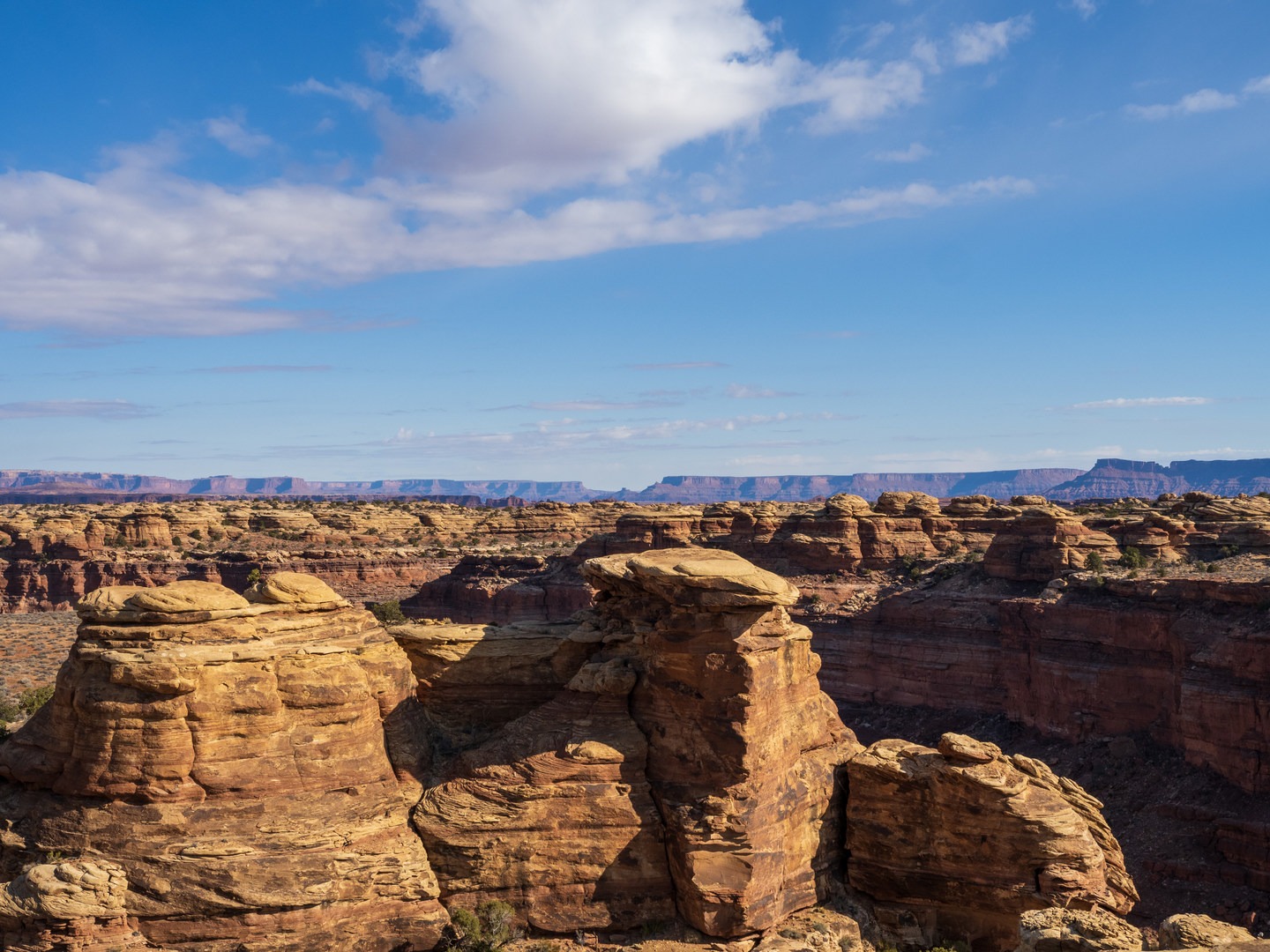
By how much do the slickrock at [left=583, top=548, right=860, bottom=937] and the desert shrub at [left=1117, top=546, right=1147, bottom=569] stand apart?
→ 35465mm

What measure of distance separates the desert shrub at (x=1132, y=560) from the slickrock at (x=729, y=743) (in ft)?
116

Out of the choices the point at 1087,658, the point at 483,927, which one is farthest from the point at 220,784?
the point at 1087,658

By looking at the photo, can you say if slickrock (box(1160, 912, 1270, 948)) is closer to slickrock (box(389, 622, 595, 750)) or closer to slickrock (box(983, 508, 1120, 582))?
slickrock (box(389, 622, 595, 750))

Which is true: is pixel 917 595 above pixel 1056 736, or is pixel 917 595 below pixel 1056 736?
above

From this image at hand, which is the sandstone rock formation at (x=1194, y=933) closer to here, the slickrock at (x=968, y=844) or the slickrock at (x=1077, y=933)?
the slickrock at (x=1077, y=933)

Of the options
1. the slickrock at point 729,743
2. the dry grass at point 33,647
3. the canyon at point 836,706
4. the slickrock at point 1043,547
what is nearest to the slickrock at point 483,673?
the canyon at point 836,706

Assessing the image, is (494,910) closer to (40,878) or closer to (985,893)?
(40,878)

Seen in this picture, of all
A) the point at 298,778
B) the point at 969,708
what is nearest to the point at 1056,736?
the point at 969,708

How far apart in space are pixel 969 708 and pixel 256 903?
138 feet

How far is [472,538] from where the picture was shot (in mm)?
104312

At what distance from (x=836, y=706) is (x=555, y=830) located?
69.6 feet

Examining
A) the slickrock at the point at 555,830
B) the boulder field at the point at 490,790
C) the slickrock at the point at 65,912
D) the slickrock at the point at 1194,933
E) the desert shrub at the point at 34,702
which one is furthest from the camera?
the desert shrub at the point at 34,702

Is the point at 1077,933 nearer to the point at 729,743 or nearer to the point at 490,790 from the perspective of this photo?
the point at 729,743

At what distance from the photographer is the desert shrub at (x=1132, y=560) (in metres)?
50.9
